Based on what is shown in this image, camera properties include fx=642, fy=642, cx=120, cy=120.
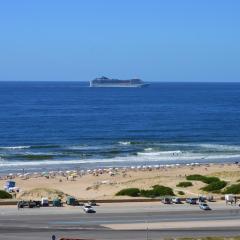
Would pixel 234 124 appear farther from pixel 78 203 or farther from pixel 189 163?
pixel 78 203

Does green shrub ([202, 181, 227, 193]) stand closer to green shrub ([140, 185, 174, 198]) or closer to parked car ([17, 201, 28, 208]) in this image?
green shrub ([140, 185, 174, 198])

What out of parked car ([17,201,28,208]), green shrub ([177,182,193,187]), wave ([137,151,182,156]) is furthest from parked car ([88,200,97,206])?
wave ([137,151,182,156])

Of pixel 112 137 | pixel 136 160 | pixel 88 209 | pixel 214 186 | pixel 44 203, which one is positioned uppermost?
pixel 112 137

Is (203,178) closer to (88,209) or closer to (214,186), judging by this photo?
(214,186)

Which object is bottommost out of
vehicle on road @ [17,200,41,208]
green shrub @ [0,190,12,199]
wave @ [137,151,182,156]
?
vehicle on road @ [17,200,41,208]

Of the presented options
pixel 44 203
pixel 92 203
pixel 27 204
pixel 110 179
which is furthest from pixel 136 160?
pixel 27 204

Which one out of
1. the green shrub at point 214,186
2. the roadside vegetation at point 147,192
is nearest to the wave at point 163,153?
the green shrub at point 214,186

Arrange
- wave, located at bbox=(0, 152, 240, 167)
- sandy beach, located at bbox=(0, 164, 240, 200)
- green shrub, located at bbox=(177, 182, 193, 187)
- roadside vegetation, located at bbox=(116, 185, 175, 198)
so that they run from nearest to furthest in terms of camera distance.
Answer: roadside vegetation, located at bbox=(116, 185, 175, 198), sandy beach, located at bbox=(0, 164, 240, 200), green shrub, located at bbox=(177, 182, 193, 187), wave, located at bbox=(0, 152, 240, 167)

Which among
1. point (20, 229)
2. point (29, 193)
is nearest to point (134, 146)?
point (29, 193)
